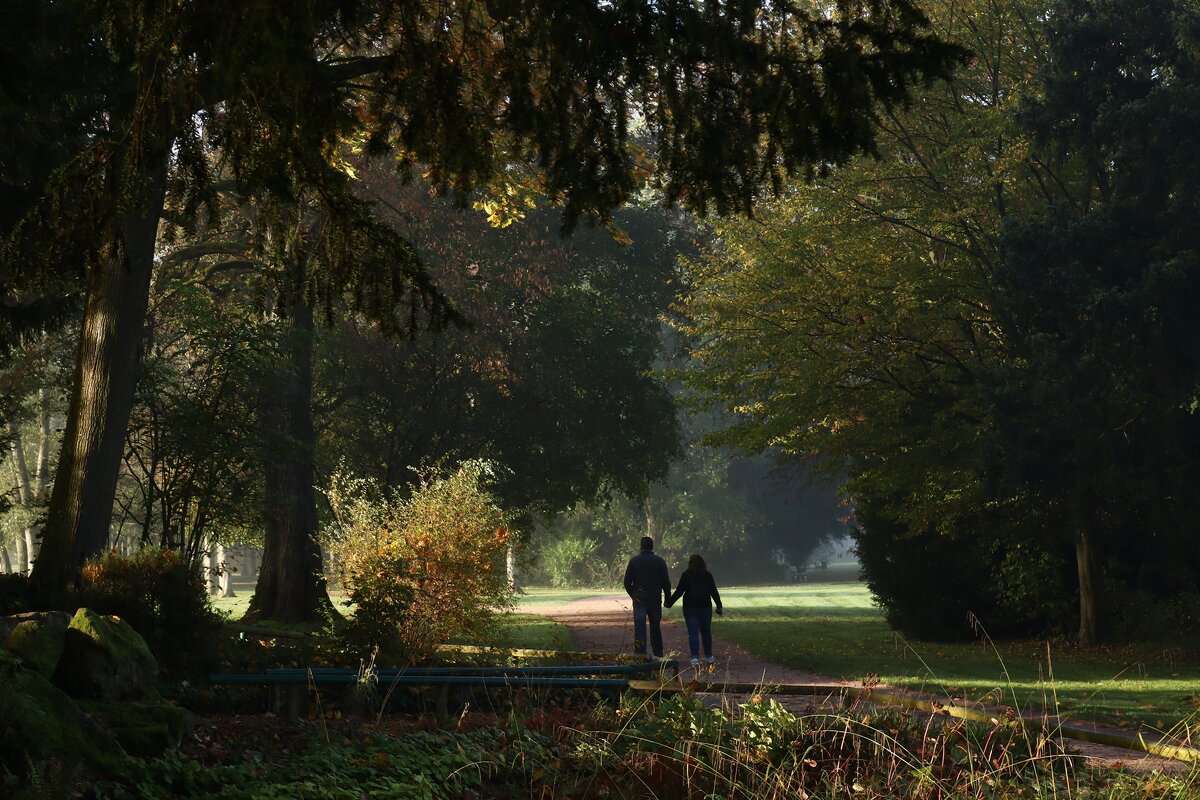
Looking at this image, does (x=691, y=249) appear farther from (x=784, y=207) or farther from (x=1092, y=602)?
(x=1092, y=602)

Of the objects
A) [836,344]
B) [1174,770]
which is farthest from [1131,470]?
[1174,770]

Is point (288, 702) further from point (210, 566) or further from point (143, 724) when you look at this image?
point (210, 566)

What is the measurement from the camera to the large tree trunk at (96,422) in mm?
13406

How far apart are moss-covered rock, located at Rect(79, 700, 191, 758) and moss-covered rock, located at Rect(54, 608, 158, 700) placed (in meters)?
0.68

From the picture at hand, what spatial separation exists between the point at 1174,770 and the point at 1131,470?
13927 mm

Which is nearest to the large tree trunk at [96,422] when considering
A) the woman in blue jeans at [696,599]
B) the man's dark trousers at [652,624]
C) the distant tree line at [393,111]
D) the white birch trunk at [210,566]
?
the distant tree line at [393,111]

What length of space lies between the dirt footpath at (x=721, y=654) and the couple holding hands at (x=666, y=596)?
368 mm

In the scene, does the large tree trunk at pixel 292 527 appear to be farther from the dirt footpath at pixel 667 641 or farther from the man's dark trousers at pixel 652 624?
the man's dark trousers at pixel 652 624

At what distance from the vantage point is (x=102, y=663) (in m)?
8.80

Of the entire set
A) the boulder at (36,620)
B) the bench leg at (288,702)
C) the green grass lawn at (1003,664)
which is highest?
the boulder at (36,620)

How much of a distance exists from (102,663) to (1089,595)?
18916 mm

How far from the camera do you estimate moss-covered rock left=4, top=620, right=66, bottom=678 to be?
8.31m

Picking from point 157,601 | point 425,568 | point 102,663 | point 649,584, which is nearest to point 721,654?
point 649,584

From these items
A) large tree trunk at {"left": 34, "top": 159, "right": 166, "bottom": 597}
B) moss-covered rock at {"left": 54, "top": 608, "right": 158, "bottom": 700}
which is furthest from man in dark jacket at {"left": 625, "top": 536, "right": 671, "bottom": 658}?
moss-covered rock at {"left": 54, "top": 608, "right": 158, "bottom": 700}
